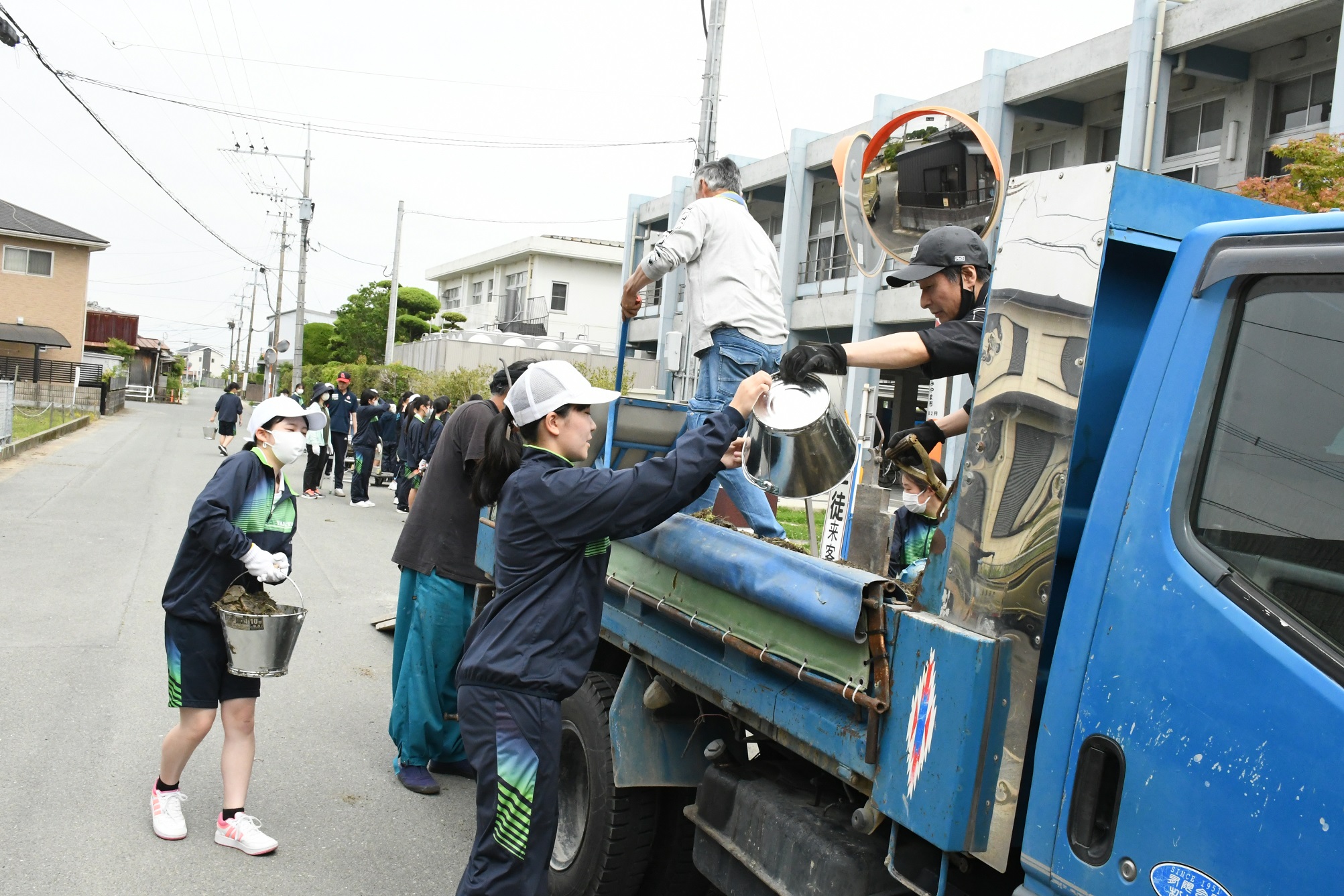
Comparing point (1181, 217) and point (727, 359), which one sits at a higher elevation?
point (1181, 217)

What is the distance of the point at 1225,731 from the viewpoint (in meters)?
1.79

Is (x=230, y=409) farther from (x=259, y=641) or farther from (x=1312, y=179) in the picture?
(x=1312, y=179)

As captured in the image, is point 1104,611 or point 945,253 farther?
point 945,253

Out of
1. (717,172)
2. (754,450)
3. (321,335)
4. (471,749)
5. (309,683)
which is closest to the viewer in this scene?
(471,749)

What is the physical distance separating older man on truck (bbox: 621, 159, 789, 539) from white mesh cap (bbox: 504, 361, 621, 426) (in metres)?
1.12

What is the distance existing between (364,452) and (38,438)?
11.1 meters

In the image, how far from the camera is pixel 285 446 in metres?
4.52

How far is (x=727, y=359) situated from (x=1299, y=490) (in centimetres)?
272

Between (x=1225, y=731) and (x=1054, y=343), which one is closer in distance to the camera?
(x=1225, y=731)

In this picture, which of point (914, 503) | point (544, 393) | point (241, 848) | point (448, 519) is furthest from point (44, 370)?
point (544, 393)

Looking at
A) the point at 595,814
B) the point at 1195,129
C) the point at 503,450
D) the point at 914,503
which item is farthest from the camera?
the point at 1195,129

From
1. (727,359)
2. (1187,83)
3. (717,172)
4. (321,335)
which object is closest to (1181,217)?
(727,359)

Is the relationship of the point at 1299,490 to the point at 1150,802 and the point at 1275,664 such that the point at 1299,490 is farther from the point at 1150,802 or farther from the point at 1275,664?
the point at 1150,802

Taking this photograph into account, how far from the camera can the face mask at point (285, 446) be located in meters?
4.52
